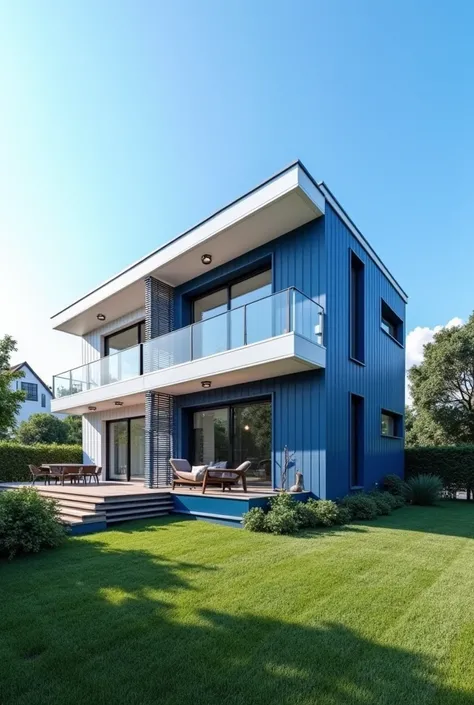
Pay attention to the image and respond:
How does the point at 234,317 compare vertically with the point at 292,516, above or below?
above

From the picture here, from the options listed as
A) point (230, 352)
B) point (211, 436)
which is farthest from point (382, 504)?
point (230, 352)

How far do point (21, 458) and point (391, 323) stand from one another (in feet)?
53.5

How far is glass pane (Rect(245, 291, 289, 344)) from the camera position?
9320mm

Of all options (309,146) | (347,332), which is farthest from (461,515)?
(309,146)

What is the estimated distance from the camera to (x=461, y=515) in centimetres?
1033

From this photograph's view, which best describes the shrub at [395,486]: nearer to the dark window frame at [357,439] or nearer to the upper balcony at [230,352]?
the dark window frame at [357,439]

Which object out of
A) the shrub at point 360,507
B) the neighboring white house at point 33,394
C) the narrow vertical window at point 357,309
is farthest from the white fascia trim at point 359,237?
the neighboring white house at point 33,394

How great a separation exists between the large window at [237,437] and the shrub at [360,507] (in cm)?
217

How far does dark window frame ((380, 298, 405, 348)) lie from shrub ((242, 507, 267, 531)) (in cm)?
810

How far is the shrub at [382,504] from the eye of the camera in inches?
389

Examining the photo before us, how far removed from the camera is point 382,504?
32.8 ft

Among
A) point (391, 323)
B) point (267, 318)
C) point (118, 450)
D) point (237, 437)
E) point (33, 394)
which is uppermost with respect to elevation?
point (391, 323)

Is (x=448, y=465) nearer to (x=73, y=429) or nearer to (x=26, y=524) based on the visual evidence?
(x=26, y=524)

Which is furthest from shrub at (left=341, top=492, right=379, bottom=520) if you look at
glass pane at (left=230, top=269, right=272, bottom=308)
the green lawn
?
glass pane at (left=230, top=269, right=272, bottom=308)
